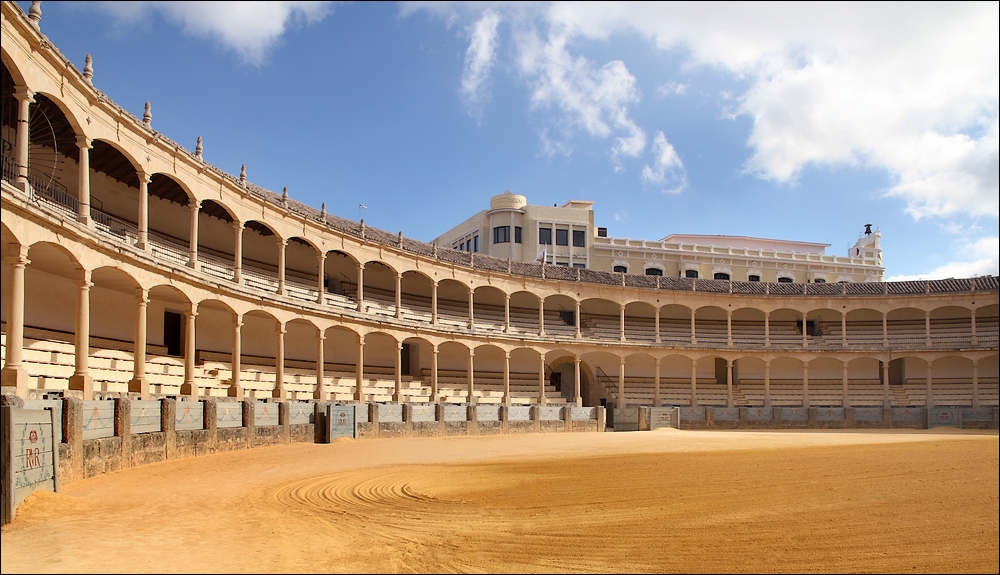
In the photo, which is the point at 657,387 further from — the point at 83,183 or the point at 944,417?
the point at 83,183

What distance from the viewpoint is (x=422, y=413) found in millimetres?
32719

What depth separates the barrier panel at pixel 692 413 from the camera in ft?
145

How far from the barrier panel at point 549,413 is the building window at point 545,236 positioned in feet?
77.9

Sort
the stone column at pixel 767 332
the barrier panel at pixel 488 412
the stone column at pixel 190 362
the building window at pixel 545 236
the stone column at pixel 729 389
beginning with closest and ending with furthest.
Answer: the stone column at pixel 190 362 → the barrier panel at pixel 488 412 → the stone column at pixel 729 389 → the stone column at pixel 767 332 → the building window at pixel 545 236

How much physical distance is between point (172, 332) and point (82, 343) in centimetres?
1119

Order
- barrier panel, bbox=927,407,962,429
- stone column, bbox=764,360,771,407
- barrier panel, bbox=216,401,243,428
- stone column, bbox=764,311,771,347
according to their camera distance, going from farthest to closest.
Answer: stone column, bbox=764,311,771,347
stone column, bbox=764,360,771,407
barrier panel, bbox=927,407,962,429
barrier panel, bbox=216,401,243,428

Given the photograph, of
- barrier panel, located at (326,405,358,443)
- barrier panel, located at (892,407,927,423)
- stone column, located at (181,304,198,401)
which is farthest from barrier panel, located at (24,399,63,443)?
barrier panel, located at (892,407,927,423)

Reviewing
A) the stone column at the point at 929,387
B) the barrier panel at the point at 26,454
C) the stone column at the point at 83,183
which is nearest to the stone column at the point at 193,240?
the stone column at the point at 83,183

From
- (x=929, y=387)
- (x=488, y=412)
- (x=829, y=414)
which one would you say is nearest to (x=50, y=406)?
(x=488, y=412)

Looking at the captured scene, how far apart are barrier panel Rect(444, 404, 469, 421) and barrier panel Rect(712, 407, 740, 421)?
17.1 meters

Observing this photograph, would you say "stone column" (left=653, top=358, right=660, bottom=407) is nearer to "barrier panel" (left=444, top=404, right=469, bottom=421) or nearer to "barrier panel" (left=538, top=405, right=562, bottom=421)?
"barrier panel" (left=538, top=405, right=562, bottom=421)

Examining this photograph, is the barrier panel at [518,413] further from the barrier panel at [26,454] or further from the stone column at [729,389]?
the barrier panel at [26,454]

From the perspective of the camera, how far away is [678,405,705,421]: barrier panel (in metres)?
44.3

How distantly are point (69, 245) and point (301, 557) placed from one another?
1574 cm
